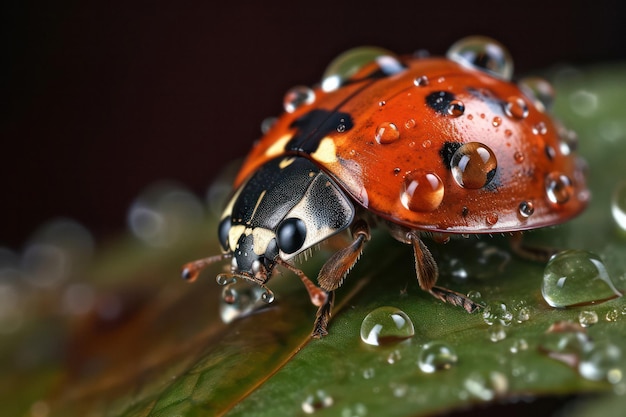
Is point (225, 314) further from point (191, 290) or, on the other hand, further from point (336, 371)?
point (336, 371)

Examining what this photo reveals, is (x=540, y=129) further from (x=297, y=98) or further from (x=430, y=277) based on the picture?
(x=297, y=98)

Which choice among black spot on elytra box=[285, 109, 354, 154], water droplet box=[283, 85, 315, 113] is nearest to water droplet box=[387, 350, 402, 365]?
black spot on elytra box=[285, 109, 354, 154]

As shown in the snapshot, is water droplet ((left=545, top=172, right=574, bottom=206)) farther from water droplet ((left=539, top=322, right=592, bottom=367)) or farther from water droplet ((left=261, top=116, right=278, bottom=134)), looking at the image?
water droplet ((left=261, top=116, right=278, bottom=134))

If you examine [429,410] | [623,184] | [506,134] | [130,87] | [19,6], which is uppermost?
[19,6]

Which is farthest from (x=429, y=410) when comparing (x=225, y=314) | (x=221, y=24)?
(x=221, y=24)

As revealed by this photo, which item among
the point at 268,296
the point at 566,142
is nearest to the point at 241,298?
the point at 268,296
